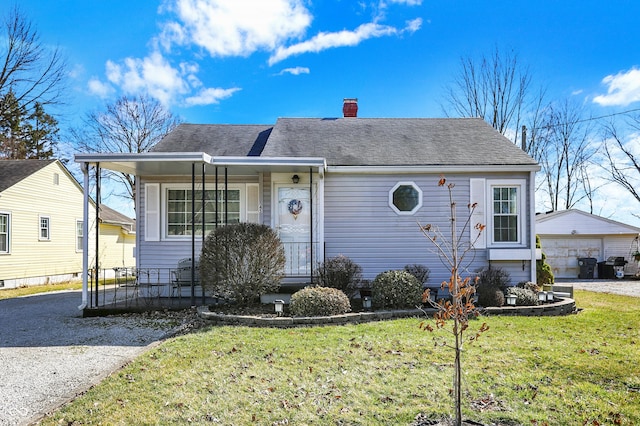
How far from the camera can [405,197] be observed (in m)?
10.1

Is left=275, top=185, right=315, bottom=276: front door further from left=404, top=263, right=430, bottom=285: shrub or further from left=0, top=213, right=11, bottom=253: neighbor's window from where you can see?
left=0, top=213, right=11, bottom=253: neighbor's window

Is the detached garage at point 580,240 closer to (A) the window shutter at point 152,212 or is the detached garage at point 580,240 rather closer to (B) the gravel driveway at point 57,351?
(A) the window shutter at point 152,212

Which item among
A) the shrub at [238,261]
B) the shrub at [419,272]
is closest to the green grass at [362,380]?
the shrub at [238,261]

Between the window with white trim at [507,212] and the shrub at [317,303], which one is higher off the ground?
the window with white trim at [507,212]

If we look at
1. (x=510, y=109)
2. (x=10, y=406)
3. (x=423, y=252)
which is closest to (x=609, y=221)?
(x=510, y=109)

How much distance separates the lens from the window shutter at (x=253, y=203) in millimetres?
10383

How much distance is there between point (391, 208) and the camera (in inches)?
394

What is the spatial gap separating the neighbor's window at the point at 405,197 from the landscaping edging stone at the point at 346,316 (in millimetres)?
2757

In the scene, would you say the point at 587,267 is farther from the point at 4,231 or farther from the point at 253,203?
the point at 4,231

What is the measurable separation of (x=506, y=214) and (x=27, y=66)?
24.1m

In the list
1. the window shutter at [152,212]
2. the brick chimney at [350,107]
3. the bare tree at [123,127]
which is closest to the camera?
the window shutter at [152,212]

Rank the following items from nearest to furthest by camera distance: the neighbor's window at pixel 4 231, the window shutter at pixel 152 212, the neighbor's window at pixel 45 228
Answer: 1. the window shutter at pixel 152 212
2. the neighbor's window at pixel 4 231
3. the neighbor's window at pixel 45 228

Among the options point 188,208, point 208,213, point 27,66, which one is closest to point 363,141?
point 208,213

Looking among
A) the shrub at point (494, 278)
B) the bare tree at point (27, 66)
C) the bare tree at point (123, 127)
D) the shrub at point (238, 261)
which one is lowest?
the shrub at point (494, 278)
